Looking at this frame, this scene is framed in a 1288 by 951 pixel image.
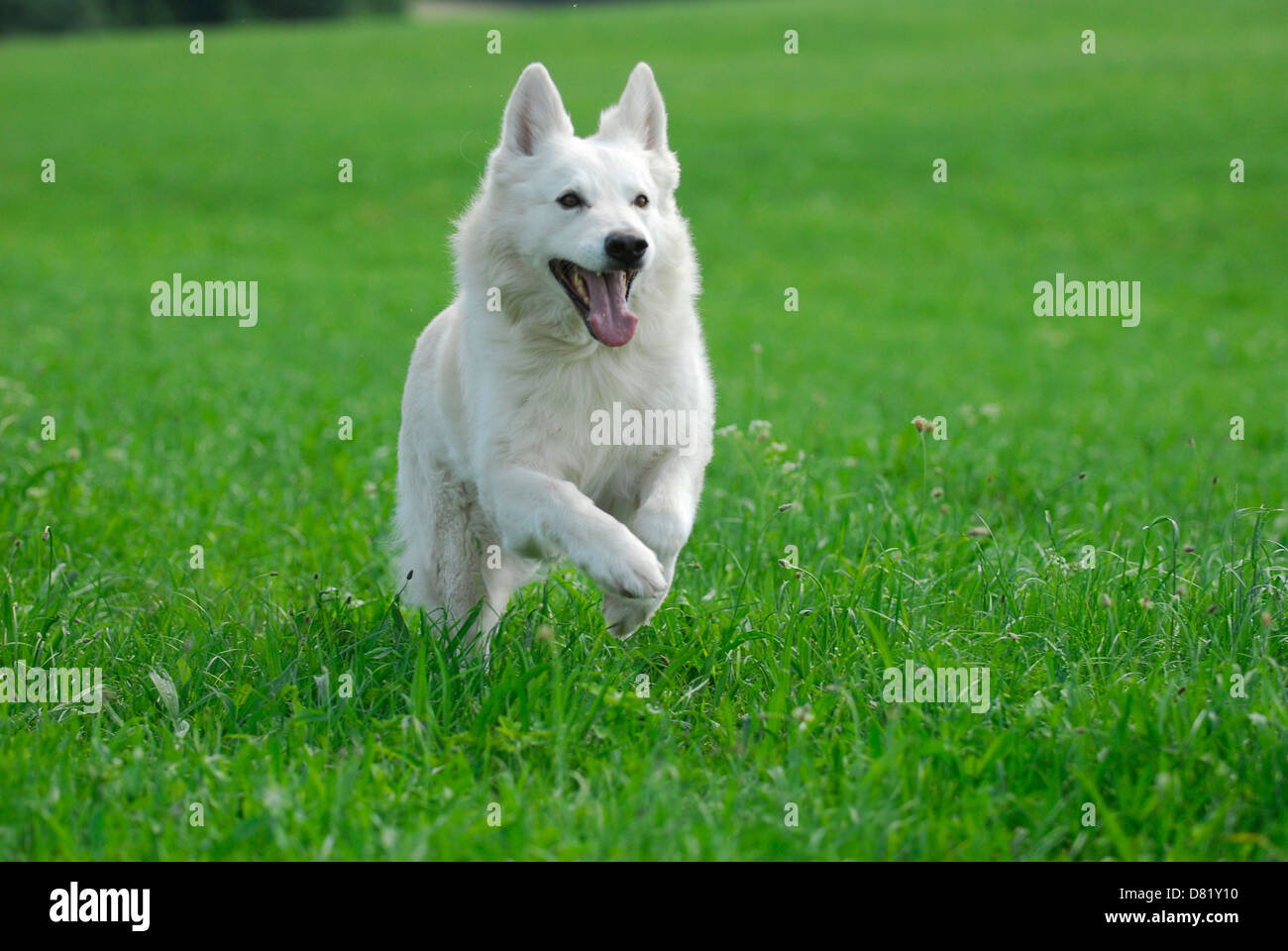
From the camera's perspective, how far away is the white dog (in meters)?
4.09

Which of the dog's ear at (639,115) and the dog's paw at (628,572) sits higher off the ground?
the dog's ear at (639,115)

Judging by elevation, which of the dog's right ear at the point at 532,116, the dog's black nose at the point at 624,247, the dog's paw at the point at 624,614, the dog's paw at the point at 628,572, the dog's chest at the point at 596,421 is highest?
the dog's right ear at the point at 532,116

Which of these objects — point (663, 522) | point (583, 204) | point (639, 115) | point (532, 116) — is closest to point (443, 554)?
point (663, 522)

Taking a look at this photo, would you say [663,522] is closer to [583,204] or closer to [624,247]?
[624,247]

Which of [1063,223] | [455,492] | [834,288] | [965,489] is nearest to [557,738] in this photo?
[455,492]

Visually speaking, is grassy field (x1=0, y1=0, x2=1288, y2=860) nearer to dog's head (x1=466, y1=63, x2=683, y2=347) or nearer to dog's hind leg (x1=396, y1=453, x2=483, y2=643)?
dog's hind leg (x1=396, y1=453, x2=483, y2=643)

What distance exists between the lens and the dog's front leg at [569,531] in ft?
12.2

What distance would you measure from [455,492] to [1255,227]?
17.0 metres

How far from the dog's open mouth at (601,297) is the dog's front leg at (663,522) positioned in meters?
0.47

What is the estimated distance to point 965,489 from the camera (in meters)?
6.13

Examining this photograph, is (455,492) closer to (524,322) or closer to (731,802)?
(524,322)

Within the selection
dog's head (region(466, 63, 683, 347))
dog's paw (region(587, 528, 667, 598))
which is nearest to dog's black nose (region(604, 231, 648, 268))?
dog's head (region(466, 63, 683, 347))

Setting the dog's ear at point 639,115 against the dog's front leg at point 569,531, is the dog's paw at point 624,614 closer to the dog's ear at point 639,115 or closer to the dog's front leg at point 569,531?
Answer: the dog's front leg at point 569,531

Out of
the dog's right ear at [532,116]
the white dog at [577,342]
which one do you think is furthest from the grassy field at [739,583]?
the dog's right ear at [532,116]
